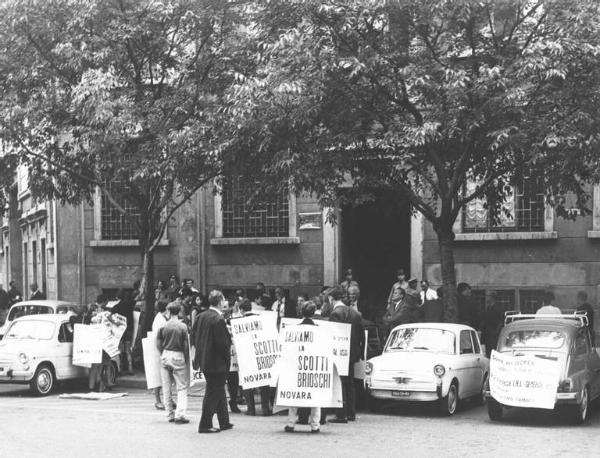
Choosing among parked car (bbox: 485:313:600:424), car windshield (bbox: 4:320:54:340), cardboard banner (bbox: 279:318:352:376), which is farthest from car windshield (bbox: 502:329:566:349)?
car windshield (bbox: 4:320:54:340)

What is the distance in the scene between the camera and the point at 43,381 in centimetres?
1605

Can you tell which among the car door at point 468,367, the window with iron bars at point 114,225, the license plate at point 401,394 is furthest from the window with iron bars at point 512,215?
the window with iron bars at point 114,225

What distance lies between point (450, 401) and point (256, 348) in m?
3.12

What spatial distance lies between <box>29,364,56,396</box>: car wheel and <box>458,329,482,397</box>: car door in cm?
764

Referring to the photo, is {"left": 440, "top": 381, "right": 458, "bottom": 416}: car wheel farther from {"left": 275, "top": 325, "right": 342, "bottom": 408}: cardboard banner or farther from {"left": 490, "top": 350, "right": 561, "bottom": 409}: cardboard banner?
{"left": 275, "top": 325, "right": 342, "bottom": 408}: cardboard banner

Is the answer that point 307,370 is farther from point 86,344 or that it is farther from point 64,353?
point 64,353

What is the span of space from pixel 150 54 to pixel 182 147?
2936mm

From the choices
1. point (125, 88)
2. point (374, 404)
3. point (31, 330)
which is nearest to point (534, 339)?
point (374, 404)

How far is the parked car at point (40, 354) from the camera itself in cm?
1570

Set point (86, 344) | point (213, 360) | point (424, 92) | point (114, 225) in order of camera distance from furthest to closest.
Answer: point (114, 225) < point (86, 344) < point (424, 92) < point (213, 360)

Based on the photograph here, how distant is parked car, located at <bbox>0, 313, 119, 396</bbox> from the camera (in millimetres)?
15695

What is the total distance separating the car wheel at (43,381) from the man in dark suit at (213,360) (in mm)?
5612

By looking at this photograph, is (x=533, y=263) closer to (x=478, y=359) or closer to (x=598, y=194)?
(x=598, y=194)

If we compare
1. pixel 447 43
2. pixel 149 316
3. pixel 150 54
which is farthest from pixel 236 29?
pixel 149 316
